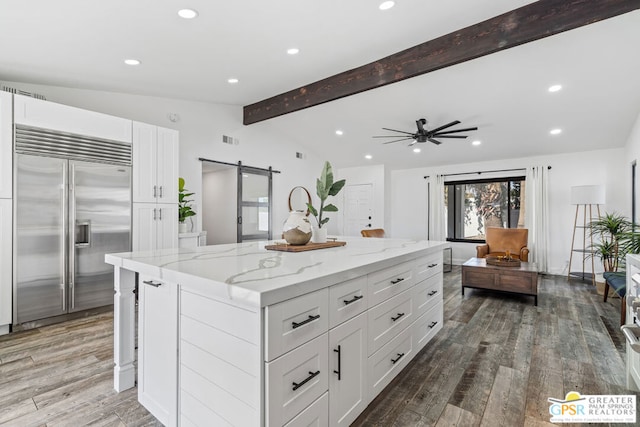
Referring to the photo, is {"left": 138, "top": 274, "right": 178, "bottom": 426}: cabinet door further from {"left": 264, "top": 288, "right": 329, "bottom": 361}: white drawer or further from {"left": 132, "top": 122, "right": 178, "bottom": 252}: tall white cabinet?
{"left": 132, "top": 122, "right": 178, "bottom": 252}: tall white cabinet

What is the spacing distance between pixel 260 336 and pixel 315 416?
511mm

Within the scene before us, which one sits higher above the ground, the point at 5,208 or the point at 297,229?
the point at 5,208

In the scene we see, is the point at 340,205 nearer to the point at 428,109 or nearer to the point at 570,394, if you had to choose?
the point at 428,109

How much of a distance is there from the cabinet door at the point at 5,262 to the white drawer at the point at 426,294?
11.9 ft

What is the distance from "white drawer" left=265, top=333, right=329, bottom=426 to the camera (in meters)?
1.07

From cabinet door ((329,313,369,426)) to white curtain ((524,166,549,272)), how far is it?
5823 millimetres

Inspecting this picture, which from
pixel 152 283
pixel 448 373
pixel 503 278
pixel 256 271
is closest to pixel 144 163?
pixel 152 283

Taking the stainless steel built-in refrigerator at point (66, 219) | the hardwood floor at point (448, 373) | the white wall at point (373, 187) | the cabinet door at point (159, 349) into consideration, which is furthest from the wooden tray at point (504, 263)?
the stainless steel built-in refrigerator at point (66, 219)

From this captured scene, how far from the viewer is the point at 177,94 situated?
440cm

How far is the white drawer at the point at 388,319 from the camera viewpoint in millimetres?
1684

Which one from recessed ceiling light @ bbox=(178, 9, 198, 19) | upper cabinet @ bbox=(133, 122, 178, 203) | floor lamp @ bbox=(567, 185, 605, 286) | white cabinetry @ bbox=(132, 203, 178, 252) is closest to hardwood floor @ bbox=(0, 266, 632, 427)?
white cabinetry @ bbox=(132, 203, 178, 252)

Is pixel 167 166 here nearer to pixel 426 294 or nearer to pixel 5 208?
pixel 5 208

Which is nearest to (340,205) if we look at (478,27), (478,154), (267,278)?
(478,154)

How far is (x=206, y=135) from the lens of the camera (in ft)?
16.8
